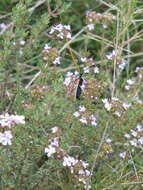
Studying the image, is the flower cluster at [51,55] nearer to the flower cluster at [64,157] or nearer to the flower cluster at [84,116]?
the flower cluster at [84,116]

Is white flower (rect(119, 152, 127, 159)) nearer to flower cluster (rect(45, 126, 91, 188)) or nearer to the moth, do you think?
flower cluster (rect(45, 126, 91, 188))

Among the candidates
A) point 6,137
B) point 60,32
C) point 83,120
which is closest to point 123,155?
point 83,120

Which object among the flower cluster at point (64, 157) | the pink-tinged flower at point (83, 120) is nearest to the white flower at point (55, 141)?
the flower cluster at point (64, 157)

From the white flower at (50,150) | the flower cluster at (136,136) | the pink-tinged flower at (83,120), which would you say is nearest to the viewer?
the white flower at (50,150)

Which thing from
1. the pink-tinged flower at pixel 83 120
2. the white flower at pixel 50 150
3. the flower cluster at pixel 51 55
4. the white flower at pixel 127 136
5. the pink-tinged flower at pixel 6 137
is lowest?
the pink-tinged flower at pixel 6 137

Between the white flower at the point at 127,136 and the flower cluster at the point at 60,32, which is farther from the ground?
the flower cluster at the point at 60,32

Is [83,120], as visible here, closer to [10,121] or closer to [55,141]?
[55,141]

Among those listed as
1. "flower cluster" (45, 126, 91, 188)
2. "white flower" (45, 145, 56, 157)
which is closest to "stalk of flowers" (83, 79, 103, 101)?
"flower cluster" (45, 126, 91, 188)
